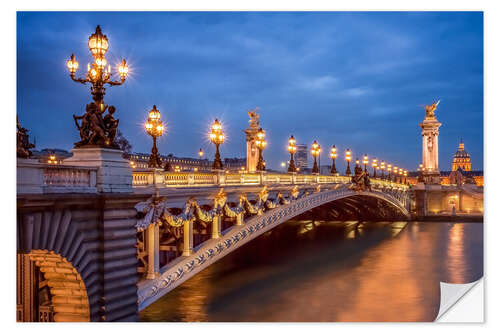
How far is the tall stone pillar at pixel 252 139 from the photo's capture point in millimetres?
41250

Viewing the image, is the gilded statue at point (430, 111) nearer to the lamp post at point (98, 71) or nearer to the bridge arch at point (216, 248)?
the bridge arch at point (216, 248)

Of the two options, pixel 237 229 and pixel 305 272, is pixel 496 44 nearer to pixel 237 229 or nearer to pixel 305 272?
pixel 237 229

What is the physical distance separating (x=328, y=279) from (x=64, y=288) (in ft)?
47.2

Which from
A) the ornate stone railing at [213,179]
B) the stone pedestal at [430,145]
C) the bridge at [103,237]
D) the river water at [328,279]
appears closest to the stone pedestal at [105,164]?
the bridge at [103,237]

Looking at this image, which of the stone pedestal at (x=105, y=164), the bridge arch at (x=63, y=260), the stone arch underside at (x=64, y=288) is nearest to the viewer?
the bridge arch at (x=63, y=260)

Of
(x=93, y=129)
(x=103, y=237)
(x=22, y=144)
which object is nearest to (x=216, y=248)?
(x=103, y=237)

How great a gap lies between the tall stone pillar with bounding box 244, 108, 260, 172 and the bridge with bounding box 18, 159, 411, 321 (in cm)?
2310

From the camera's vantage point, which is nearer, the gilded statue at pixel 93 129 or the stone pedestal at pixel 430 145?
the gilded statue at pixel 93 129

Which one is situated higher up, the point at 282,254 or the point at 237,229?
the point at 237,229

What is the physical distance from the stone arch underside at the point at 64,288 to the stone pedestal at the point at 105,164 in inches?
56.5

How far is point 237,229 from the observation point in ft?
60.8

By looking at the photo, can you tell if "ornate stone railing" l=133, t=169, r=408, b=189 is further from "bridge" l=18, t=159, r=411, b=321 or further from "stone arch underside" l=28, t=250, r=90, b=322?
"stone arch underside" l=28, t=250, r=90, b=322
